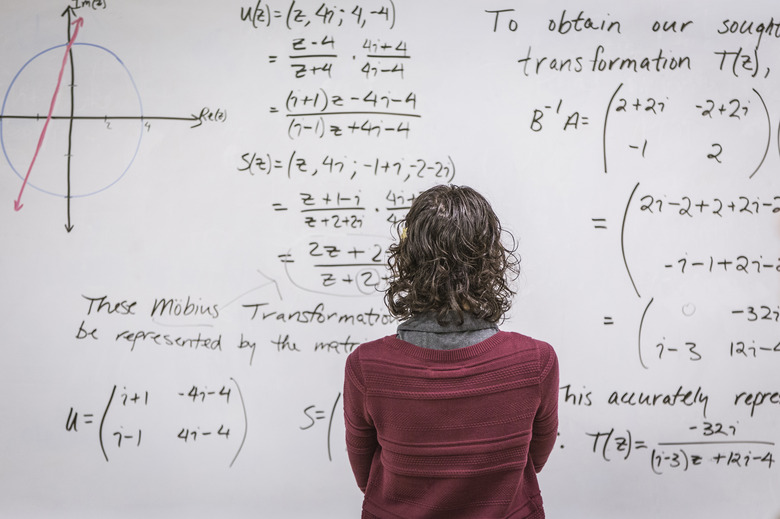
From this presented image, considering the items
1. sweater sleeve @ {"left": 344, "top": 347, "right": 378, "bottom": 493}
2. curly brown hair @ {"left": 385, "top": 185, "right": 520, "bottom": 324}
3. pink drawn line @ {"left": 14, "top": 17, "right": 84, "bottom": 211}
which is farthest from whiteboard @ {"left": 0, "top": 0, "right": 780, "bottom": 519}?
curly brown hair @ {"left": 385, "top": 185, "right": 520, "bottom": 324}

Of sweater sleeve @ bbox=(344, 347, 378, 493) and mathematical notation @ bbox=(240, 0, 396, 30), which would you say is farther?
mathematical notation @ bbox=(240, 0, 396, 30)

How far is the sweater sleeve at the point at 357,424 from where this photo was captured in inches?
39.0

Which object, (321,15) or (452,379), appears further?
(321,15)

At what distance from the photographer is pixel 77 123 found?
153cm

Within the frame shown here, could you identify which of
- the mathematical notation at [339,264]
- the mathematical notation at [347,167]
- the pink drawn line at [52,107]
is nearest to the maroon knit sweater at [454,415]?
the mathematical notation at [339,264]

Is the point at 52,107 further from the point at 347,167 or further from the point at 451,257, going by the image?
the point at 451,257

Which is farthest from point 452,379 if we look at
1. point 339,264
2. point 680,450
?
point 680,450

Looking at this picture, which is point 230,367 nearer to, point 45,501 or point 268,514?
point 268,514

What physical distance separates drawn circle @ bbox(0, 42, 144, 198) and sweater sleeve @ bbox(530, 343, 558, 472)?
47.3 inches

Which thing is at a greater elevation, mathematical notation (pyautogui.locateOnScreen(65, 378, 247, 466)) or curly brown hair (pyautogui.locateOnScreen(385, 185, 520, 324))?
curly brown hair (pyautogui.locateOnScreen(385, 185, 520, 324))

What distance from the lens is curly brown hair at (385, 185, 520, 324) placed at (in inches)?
37.6

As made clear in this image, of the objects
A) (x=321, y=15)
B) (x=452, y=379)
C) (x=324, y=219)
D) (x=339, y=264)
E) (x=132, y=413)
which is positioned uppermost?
(x=321, y=15)

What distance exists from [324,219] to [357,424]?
0.66 m

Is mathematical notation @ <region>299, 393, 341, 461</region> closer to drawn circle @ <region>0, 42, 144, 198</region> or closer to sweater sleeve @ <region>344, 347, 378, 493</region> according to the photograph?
sweater sleeve @ <region>344, 347, 378, 493</region>
